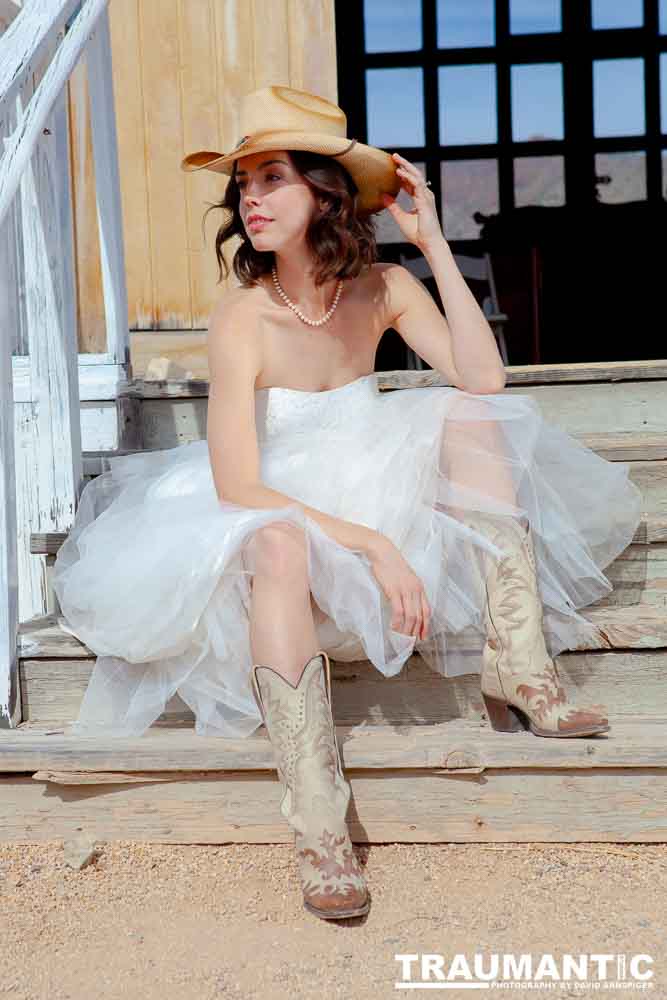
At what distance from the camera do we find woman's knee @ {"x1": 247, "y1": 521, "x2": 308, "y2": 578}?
1811 mm

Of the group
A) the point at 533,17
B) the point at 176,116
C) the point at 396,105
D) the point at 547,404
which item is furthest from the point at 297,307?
the point at 533,17

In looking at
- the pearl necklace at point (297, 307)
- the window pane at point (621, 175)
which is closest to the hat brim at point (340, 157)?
the pearl necklace at point (297, 307)

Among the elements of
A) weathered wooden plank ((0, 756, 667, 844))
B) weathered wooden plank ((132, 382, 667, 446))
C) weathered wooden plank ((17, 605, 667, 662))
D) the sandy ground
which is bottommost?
the sandy ground

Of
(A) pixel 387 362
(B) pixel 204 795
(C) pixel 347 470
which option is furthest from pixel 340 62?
(B) pixel 204 795

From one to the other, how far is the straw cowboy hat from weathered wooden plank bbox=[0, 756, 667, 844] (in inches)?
44.2

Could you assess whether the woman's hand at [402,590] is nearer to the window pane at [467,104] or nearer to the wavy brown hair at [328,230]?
the wavy brown hair at [328,230]

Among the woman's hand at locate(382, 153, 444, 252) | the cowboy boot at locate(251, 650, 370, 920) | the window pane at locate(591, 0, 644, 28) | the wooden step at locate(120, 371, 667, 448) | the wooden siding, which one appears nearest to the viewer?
the cowboy boot at locate(251, 650, 370, 920)

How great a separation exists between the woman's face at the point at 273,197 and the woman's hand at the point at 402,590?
652mm

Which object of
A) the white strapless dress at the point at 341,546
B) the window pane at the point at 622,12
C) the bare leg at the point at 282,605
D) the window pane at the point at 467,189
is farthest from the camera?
the window pane at the point at 467,189

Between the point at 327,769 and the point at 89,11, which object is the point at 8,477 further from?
the point at 89,11

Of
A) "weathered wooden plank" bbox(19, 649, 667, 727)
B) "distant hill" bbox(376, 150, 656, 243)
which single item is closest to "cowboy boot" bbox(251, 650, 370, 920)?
"weathered wooden plank" bbox(19, 649, 667, 727)

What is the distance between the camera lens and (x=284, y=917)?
1.69 meters

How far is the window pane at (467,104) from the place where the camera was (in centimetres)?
662

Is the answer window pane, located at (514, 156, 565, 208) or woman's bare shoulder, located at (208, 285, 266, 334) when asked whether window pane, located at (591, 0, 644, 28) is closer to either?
window pane, located at (514, 156, 565, 208)
